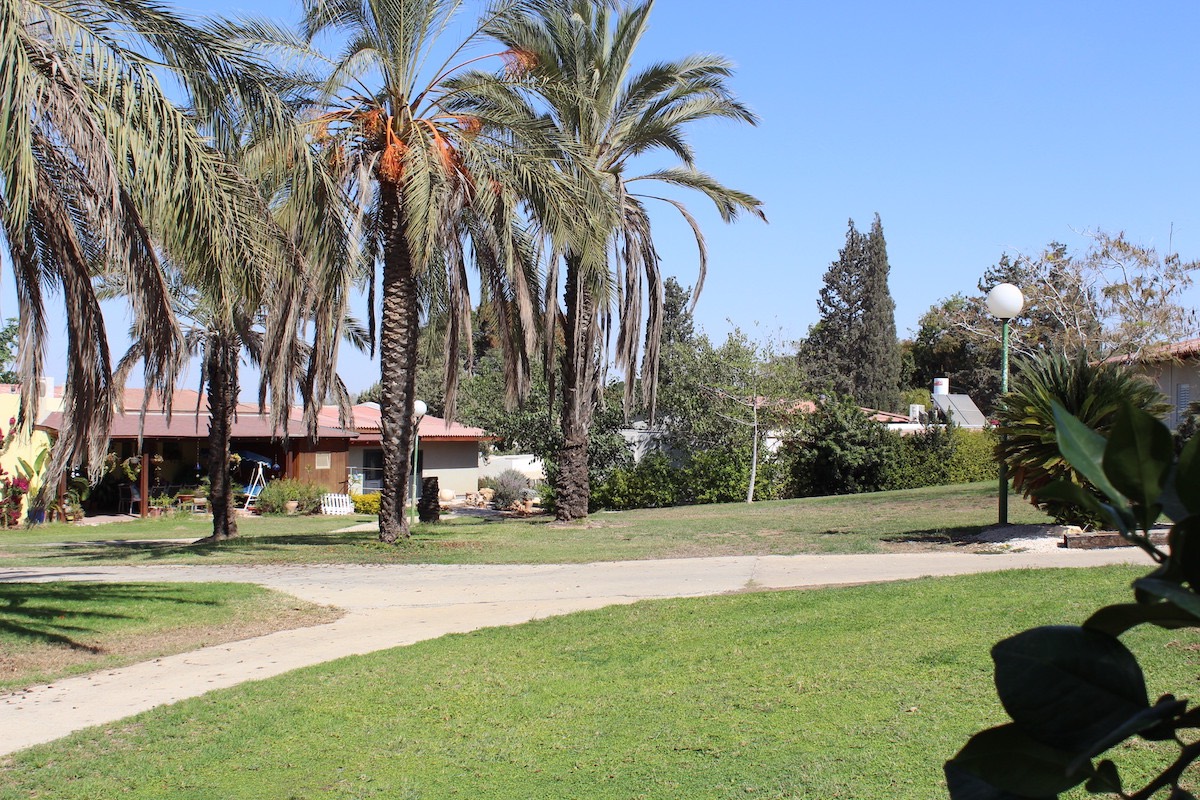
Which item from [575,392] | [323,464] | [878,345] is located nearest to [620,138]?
[575,392]

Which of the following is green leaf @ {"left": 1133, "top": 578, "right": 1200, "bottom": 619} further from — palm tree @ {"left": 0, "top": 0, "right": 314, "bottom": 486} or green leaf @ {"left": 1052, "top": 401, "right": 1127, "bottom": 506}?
palm tree @ {"left": 0, "top": 0, "right": 314, "bottom": 486}

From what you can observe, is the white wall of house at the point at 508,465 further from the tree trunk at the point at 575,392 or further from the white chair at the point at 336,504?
the tree trunk at the point at 575,392

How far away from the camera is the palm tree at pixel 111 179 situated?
9.31 m

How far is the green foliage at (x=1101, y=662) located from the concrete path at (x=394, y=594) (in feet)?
24.7

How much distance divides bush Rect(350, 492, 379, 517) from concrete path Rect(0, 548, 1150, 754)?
63.4 ft

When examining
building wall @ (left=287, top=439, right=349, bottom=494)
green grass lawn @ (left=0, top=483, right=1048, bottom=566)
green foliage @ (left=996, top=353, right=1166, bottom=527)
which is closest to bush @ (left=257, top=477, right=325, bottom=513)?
building wall @ (left=287, top=439, right=349, bottom=494)

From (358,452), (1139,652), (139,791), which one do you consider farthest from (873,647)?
(358,452)

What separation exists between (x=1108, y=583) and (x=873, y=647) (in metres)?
2.76

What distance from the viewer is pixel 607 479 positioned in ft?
112

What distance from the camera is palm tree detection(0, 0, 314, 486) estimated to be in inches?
367

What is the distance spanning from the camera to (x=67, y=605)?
12.0 meters

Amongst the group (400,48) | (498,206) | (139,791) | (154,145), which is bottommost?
(139,791)

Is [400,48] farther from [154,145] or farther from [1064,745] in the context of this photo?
[1064,745]

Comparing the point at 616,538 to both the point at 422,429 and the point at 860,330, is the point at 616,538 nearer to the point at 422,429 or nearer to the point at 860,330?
the point at 422,429
